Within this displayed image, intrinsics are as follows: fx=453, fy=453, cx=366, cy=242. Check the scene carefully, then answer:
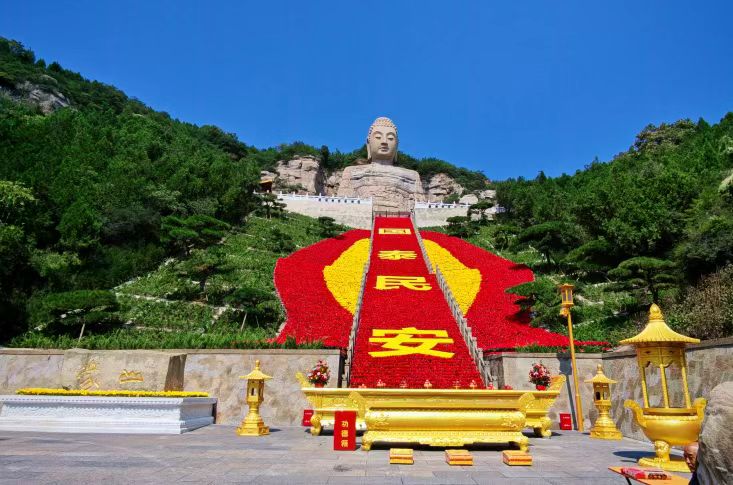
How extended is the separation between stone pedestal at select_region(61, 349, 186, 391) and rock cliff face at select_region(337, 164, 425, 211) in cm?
4132

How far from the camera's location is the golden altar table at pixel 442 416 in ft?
25.0

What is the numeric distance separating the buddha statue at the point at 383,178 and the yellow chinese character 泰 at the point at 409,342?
115ft

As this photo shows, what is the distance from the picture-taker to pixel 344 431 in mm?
7422

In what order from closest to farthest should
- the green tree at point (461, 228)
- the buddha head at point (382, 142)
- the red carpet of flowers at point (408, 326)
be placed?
the red carpet of flowers at point (408, 326), the green tree at point (461, 228), the buddha head at point (382, 142)

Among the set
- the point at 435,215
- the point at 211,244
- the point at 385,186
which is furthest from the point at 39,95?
the point at 435,215

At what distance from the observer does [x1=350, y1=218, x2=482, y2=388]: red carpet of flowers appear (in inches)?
Result: 497

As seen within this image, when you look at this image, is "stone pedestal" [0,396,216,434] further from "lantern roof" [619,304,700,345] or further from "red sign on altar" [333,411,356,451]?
"lantern roof" [619,304,700,345]

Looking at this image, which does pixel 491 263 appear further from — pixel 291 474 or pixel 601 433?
pixel 291 474

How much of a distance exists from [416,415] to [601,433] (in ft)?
14.2

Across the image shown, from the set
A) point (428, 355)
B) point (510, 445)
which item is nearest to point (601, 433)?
point (510, 445)

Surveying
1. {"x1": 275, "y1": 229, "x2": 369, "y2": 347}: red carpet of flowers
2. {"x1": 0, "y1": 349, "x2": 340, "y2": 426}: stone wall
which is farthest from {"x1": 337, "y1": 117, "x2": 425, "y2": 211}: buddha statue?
{"x1": 0, "y1": 349, "x2": 340, "y2": 426}: stone wall

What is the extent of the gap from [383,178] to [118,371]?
147 ft

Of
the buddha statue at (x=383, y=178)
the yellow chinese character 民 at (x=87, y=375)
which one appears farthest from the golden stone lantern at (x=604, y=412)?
the buddha statue at (x=383, y=178)

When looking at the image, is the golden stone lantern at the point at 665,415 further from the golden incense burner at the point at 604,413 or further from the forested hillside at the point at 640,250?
the forested hillside at the point at 640,250
